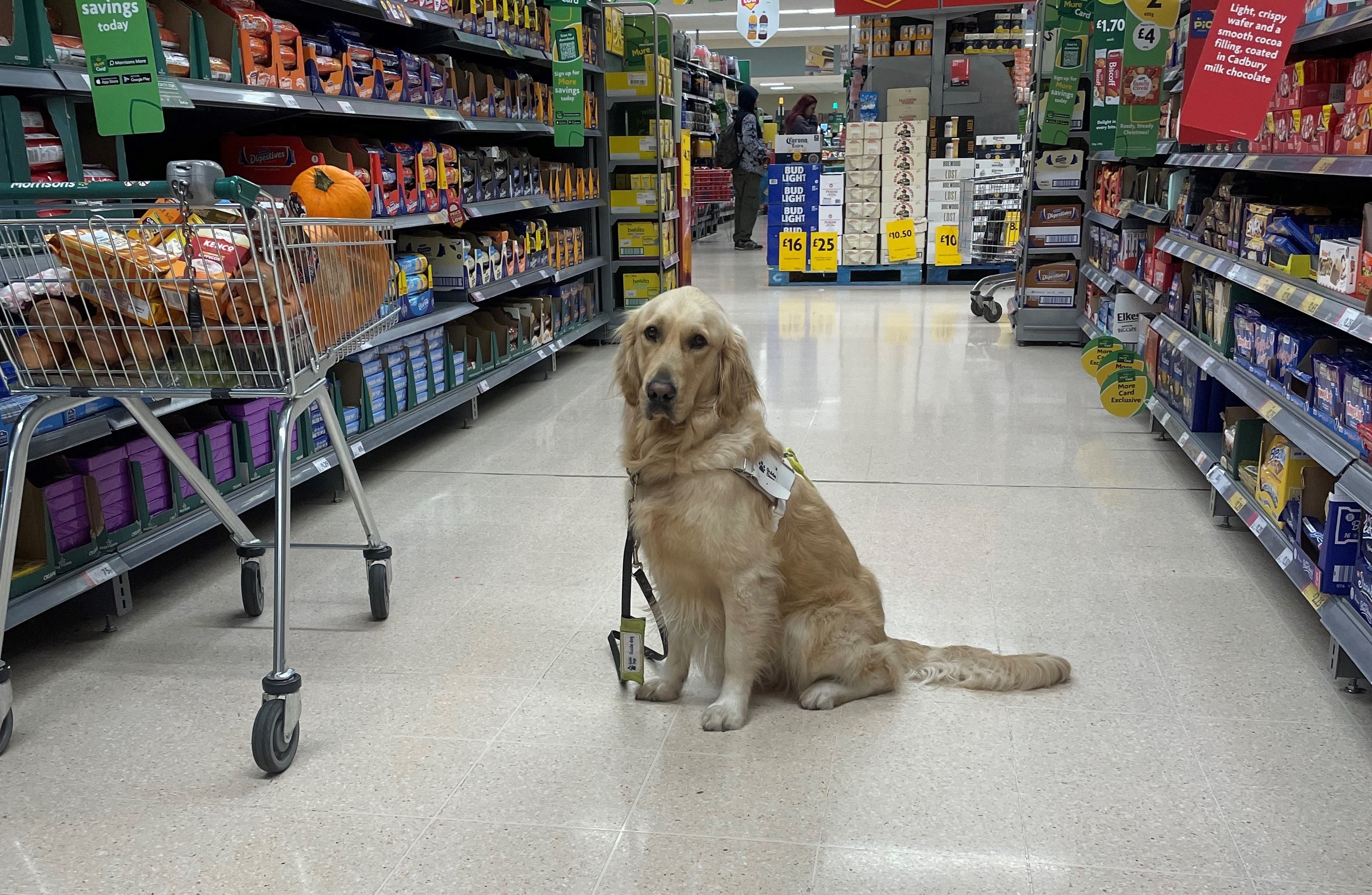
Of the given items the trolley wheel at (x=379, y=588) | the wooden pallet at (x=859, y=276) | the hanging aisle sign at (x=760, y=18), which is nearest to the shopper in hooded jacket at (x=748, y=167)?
the hanging aisle sign at (x=760, y=18)

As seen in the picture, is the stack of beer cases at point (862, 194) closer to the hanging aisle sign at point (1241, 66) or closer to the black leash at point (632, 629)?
the hanging aisle sign at point (1241, 66)

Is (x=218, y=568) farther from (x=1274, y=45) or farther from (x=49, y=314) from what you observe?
(x=1274, y=45)

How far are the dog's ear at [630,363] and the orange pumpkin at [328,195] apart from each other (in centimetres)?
88

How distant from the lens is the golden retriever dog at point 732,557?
228 centimetres

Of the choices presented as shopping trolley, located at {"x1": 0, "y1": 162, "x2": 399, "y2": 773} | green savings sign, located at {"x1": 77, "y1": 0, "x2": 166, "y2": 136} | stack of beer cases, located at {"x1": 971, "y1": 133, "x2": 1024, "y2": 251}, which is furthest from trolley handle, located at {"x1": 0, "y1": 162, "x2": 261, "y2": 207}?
stack of beer cases, located at {"x1": 971, "y1": 133, "x2": 1024, "y2": 251}

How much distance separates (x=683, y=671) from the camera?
253 centimetres

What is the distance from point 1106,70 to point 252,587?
18.2 ft

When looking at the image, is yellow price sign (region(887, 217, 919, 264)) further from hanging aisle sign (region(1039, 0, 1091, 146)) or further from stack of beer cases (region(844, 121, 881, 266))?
hanging aisle sign (region(1039, 0, 1091, 146))

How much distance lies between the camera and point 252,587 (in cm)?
298

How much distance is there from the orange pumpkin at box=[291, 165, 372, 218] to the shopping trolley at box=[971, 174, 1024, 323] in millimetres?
6630

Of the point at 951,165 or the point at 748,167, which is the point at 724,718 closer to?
the point at 951,165

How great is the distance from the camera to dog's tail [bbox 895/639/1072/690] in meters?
2.50

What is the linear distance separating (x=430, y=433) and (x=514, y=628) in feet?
8.09

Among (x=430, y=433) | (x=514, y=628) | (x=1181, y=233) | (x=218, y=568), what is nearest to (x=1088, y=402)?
(x=1181, y=233)
